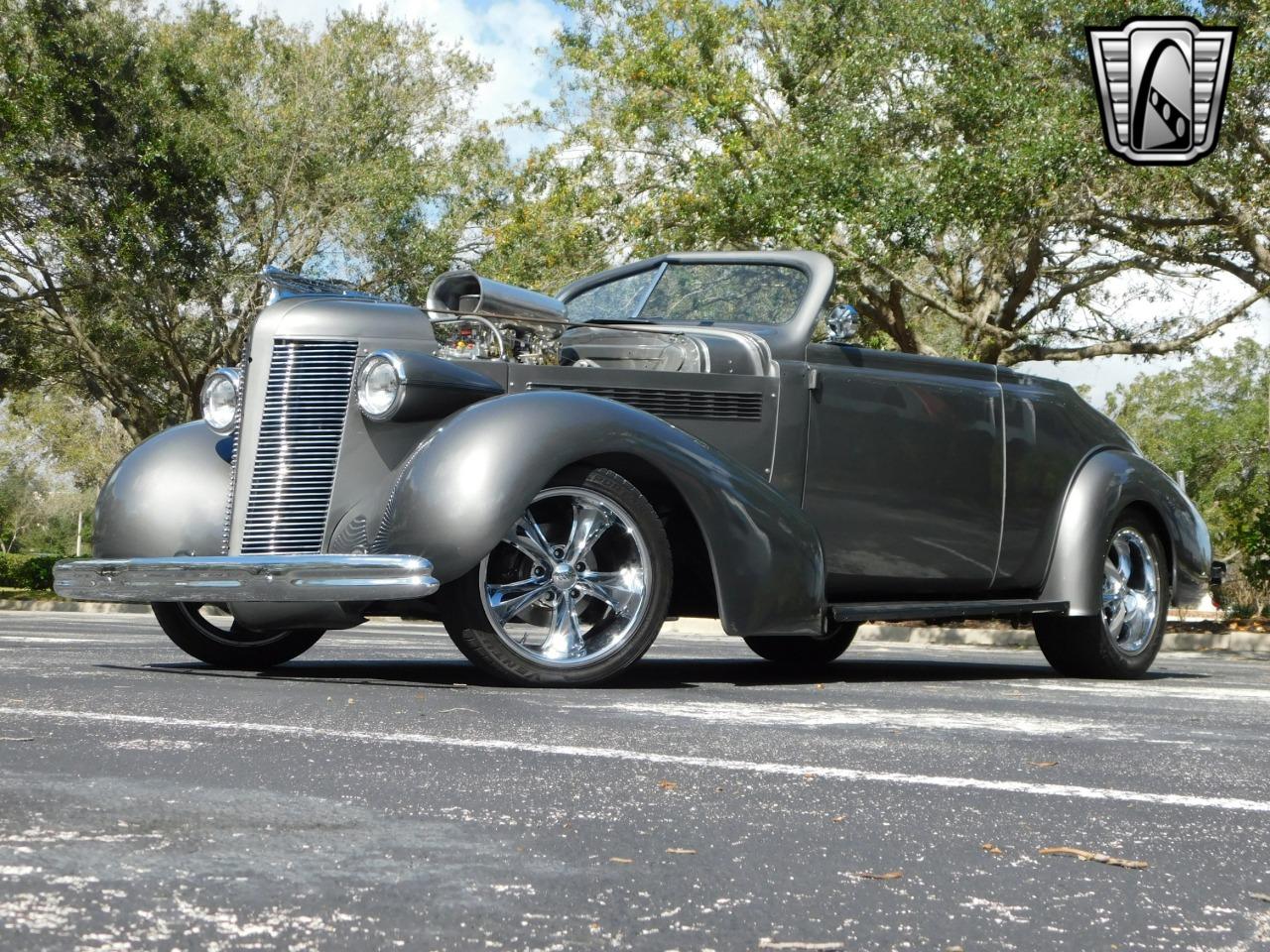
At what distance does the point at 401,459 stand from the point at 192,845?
304 cm

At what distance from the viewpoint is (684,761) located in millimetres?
3973

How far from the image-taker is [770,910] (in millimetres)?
2469

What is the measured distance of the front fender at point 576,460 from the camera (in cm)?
534

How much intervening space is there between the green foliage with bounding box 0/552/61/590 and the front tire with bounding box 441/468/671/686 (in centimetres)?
2394

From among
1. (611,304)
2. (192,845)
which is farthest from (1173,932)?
(611,304)

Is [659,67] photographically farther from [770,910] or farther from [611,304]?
[770,910]

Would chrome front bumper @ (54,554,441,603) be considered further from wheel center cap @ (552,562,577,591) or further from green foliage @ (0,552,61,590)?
green foliage @ (0,552,61,590)

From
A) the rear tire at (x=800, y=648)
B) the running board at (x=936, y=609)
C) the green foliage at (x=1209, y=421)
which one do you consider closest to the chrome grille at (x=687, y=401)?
the running board at (x=936, y=609)

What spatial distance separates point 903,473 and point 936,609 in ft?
1.98

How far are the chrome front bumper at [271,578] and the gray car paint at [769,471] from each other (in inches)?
5.7

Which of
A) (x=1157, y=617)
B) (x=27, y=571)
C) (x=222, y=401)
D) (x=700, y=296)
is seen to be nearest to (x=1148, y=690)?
(x=1157, y=617)

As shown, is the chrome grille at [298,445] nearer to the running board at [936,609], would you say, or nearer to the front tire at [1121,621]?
the running board at [936,609]

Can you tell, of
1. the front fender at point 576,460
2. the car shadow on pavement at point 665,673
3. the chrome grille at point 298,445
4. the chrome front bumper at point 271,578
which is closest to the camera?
the chrome front bumper at point 271,578

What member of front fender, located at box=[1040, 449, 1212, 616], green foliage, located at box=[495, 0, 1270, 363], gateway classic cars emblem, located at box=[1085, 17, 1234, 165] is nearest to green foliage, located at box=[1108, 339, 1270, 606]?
green foliage, located at box=[495, 0, 1270, 363]
